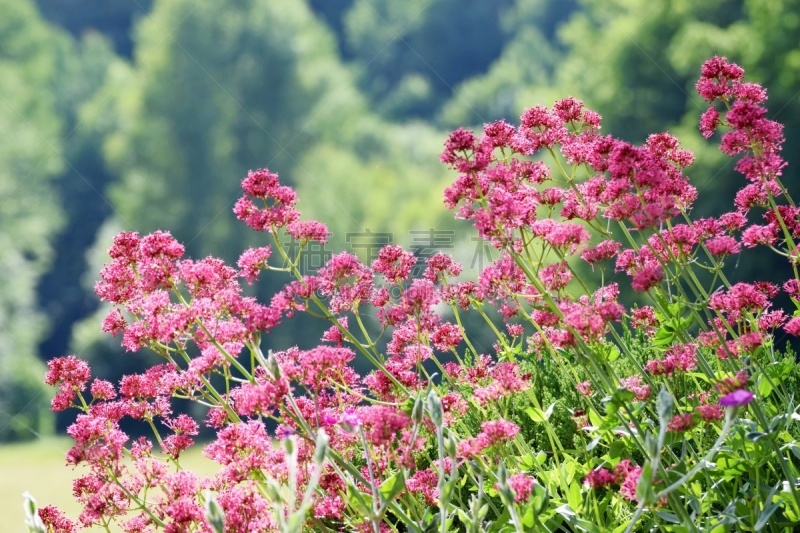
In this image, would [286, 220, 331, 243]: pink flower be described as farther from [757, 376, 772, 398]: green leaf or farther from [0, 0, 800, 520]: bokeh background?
[0, 0, 800, 520]: bokeh background

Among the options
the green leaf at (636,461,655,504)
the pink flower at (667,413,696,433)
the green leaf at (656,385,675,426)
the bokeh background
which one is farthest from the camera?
the bokeh background

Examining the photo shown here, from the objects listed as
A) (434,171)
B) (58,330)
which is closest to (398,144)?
(434,171)

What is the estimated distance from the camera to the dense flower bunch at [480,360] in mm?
3107

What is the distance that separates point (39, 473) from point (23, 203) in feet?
51.7

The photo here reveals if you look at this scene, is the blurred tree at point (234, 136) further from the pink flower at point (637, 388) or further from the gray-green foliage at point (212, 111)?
the pink flower at point (637, 388)

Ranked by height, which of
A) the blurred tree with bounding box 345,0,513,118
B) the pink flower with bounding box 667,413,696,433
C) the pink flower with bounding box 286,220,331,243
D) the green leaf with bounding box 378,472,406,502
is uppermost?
the blurred tree with bounding box 345,0,513,118

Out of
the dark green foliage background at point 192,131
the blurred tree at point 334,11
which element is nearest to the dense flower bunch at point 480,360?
the dark green foliage background at point 192,131

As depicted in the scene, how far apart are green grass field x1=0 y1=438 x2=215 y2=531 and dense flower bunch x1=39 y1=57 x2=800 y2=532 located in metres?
27.7

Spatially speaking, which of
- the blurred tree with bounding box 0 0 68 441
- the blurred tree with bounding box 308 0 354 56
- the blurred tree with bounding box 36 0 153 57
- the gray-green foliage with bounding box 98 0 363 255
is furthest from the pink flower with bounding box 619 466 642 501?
the blurred tree with bounding box 308 0 354 56

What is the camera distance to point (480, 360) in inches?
169

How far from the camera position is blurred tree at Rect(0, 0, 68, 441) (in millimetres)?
44188

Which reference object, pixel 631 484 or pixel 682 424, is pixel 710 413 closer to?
pixel 682 424

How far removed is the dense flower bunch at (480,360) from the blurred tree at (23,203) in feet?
124

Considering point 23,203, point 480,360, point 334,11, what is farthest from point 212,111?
point 480,360
